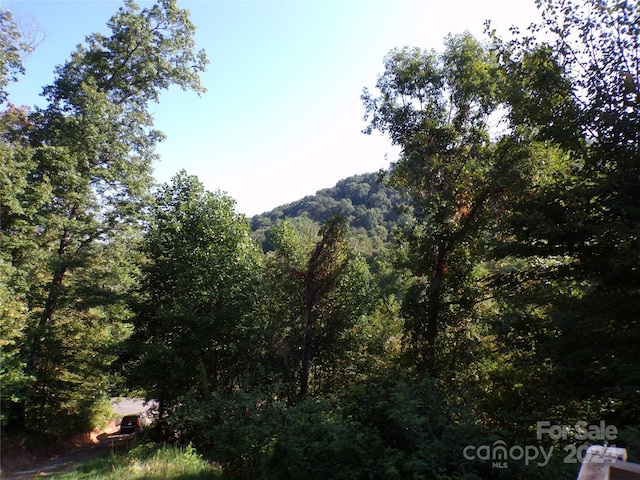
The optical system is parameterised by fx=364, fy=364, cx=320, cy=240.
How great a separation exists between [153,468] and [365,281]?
936cm

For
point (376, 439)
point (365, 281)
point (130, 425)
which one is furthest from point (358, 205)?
point (376, 439)

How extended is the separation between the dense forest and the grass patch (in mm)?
551

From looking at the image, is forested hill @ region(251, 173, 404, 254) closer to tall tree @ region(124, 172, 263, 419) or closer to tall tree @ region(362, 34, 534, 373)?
tall tree @ region(124, 172, 263, 419)

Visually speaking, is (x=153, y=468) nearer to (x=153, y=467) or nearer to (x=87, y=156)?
(x=153, y=467)

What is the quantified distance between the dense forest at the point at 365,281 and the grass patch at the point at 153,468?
55 centimetres

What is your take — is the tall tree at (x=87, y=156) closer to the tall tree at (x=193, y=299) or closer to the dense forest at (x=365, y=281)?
the dense forest at (x=365, y=281)

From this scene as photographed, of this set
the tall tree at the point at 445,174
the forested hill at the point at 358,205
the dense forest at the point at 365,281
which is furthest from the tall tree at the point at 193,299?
the forested hill at the point at 358,205

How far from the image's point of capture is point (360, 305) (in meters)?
14.1

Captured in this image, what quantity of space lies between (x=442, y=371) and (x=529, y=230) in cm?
551

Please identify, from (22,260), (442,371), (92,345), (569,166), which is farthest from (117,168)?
(569,166)

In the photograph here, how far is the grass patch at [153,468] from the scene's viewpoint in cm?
684

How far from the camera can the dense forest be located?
5422 millimetres

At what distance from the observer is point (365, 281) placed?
1455 cm

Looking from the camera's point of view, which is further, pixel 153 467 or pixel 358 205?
pixel 358 205
